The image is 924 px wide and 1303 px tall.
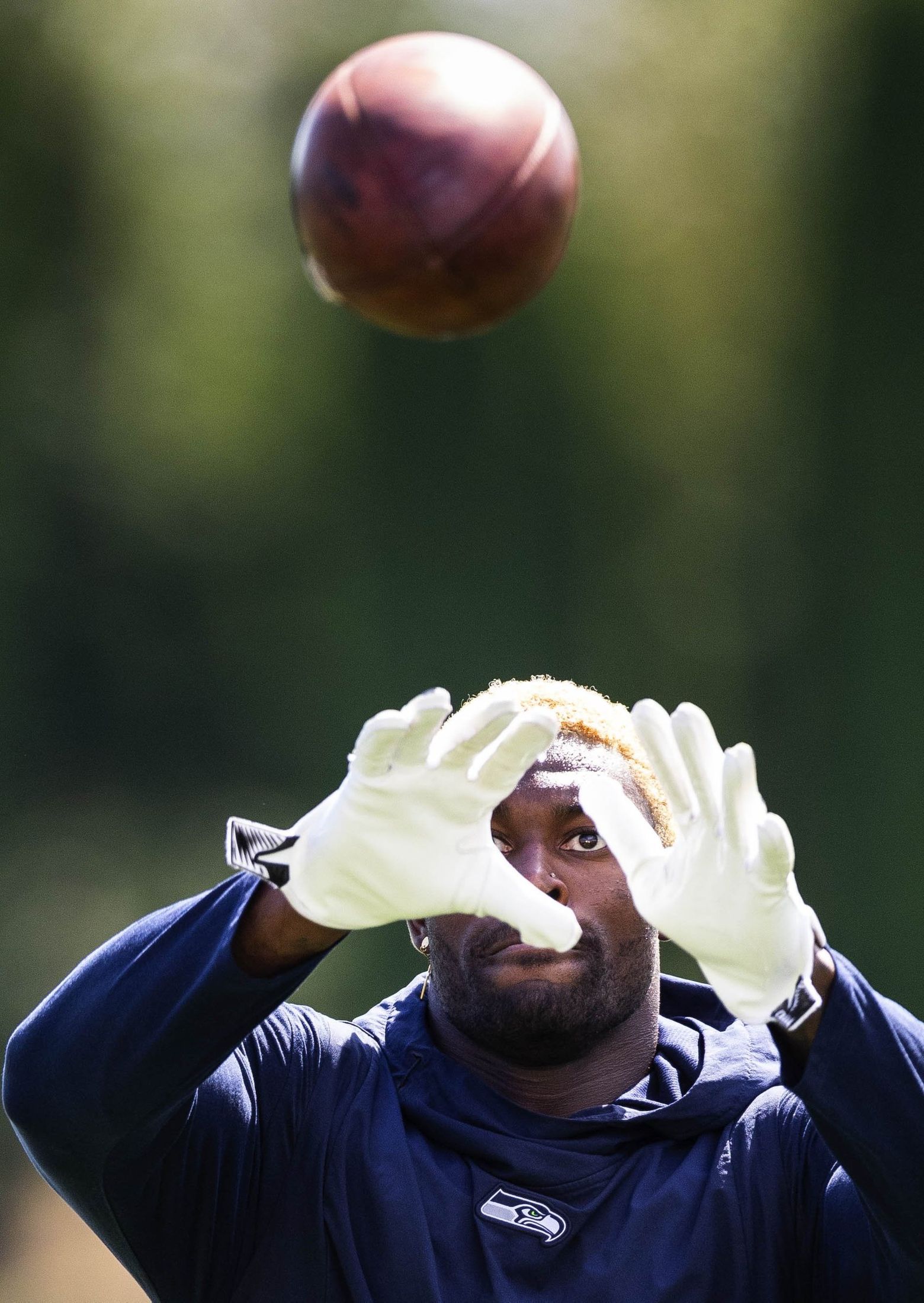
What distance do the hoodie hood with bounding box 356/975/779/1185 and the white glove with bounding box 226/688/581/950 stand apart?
1.51 feet

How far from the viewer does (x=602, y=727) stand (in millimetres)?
2709

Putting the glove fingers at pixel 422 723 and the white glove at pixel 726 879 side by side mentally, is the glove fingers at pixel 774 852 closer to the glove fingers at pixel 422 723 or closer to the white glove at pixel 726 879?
the white glove at pixel 726 879

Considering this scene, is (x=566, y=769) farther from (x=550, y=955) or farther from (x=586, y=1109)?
(x=586, y=1109)

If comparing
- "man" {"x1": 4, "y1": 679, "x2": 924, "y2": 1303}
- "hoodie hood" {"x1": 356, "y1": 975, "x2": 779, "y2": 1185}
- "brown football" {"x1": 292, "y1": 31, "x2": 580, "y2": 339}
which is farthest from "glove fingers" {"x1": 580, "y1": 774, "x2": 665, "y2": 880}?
"brown football" {"x1": 292, "y1": 31, "x2": 580, "y2": 339}

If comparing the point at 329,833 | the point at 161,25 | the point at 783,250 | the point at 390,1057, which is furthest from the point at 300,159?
the point at 161,25

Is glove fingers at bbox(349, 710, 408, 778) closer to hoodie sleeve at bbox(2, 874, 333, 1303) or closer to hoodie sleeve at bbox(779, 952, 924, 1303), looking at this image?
hoodie sleeve at bbox(2, 874, 333, 1303)

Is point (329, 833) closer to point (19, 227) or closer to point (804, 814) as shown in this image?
point (804, 814)

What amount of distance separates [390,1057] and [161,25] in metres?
6.06

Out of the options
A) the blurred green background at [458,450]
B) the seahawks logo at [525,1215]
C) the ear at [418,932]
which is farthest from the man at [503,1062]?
the blurred green background at [458,450]

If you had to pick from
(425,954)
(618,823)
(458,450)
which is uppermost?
(458,450)

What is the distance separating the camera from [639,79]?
6.99 metres

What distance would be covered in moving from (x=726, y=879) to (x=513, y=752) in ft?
0.97

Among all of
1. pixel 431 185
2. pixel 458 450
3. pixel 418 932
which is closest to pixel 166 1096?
pixel 418 932

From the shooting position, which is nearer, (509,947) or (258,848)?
(258,848)
